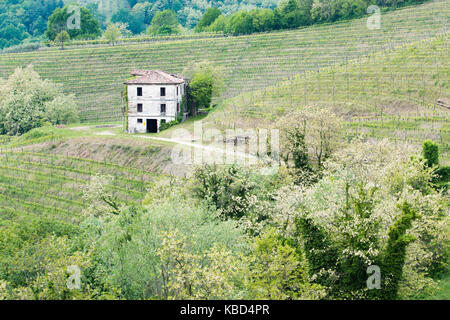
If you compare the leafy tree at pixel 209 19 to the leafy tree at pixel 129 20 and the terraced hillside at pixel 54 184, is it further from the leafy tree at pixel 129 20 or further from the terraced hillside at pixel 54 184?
the terraced hillside at pixel 54 184

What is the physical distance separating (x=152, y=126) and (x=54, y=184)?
51.4ft

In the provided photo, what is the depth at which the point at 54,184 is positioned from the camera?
5481 centimetres

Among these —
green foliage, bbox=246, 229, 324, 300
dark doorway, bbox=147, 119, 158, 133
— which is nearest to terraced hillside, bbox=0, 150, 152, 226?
dark doorway, bbox=147, 119, 158, 133

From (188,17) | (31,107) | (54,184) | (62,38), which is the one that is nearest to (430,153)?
(54,184)

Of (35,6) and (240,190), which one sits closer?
(240,190)

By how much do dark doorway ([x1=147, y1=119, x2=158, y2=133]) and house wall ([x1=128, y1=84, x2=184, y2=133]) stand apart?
0.43 meters

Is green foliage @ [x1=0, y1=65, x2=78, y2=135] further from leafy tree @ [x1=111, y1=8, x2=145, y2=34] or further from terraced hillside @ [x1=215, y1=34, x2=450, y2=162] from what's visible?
leafy tree @ [x1=111, y1=8, x2=145, y2=34]

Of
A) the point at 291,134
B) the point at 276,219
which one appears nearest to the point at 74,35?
the point at 291,134

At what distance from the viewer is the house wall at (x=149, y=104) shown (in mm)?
65000

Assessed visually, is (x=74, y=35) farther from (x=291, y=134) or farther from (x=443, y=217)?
(x=443, y=217)

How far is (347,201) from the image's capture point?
28078 millimetres

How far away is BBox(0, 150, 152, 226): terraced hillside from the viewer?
165 ft
